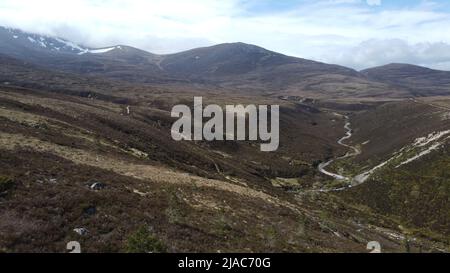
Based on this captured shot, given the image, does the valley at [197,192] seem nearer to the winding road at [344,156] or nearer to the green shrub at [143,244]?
the green shrub at [143,244]

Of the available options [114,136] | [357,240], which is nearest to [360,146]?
[114,136]

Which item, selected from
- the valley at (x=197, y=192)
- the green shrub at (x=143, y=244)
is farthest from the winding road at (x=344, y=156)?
the green shrub at (x=143, y=244)

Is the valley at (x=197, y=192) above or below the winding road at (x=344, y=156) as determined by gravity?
above

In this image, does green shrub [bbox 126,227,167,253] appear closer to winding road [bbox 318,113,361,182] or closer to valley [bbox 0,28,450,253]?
valley [bbox 0,28,450,253]

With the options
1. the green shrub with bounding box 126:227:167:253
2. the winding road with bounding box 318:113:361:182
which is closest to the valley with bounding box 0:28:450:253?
the green shrub with bounding box 126:227:167:253

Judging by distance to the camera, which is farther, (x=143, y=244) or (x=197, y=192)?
(x=197, y=192)

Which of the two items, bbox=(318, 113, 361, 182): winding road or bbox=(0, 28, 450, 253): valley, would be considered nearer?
bbox=(0, 28, 450, 253): valley

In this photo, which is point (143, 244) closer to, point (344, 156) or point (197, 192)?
point (197, 192)

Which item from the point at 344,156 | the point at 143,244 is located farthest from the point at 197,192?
the point at 344,156
